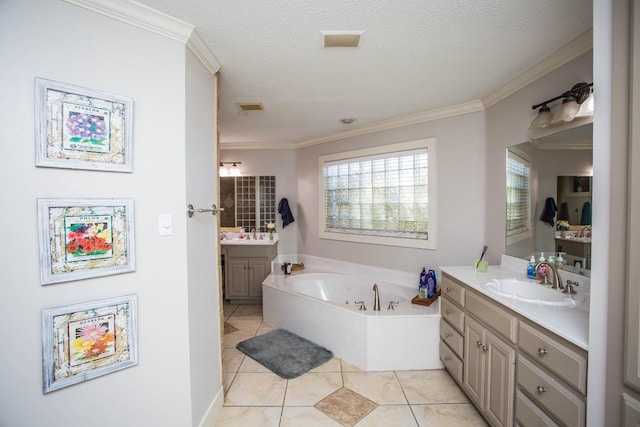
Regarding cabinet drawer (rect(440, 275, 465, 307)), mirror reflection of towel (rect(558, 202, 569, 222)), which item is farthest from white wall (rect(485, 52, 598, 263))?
cabinet drawer (rect(440, 275, 465, 307))

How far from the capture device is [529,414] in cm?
133

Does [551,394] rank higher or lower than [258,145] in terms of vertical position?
lower

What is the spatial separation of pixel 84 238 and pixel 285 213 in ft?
9.96

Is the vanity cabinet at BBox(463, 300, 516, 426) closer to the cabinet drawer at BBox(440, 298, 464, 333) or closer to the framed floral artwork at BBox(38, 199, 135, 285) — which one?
the cabinet drawer at BBox(440, 298, 464, 333)

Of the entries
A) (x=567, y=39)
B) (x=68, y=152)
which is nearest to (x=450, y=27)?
(x=567, y=39)

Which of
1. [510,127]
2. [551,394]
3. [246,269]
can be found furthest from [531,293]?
[246,269]

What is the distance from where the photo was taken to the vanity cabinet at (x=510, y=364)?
3.74ft

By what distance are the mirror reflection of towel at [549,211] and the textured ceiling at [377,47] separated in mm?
988

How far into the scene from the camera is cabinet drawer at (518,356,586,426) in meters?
1.10

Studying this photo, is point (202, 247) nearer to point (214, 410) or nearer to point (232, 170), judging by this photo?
point (214, 410)

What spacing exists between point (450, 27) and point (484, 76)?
79cm

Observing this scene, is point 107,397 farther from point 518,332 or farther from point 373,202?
point 373,202

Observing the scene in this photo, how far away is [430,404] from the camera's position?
197cm

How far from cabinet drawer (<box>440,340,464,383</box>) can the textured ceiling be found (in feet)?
7.06
